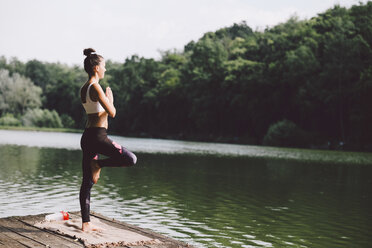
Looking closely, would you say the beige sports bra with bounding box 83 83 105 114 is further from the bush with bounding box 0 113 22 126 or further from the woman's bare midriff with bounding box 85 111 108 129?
the bush with bounding box 0 113 22 126

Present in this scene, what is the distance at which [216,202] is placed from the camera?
12.7m

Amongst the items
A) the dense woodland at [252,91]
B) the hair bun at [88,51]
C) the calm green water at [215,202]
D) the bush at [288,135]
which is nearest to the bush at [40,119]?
the dense woodland at [252,91]

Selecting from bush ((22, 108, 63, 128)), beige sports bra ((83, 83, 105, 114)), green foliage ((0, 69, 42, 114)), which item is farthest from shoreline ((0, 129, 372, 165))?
green foliage ((0, 69, 42, 114))

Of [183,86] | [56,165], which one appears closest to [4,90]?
[183,86]

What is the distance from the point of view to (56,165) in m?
20.8

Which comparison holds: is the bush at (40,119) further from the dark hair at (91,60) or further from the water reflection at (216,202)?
the dark hair at (91,60)

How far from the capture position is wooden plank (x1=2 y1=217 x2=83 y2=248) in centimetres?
→ 526

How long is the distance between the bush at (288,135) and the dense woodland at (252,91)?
4.5 inches

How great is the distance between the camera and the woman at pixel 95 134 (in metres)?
5.70

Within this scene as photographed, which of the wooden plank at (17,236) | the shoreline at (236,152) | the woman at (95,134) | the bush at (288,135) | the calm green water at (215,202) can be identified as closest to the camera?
the wooden plank at (17,236)

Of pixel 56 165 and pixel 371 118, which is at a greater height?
pixel 371 118

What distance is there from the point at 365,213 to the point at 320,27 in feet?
172

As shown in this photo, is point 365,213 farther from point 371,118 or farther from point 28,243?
point 371,118

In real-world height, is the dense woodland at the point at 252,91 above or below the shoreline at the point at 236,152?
above
